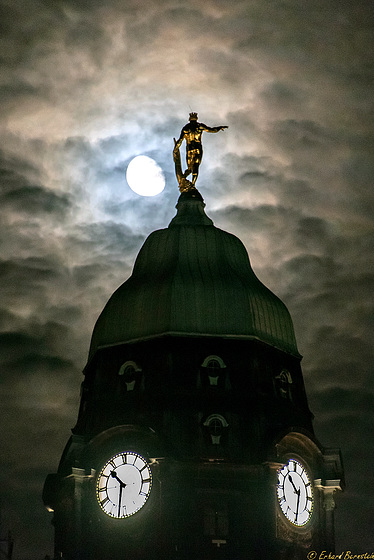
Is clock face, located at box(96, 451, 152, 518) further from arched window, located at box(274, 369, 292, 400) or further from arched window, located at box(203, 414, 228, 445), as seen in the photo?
arched window, located at box(274, 369, 292, 400)

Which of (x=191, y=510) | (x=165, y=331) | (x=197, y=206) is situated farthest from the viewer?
(x=197, y=206)

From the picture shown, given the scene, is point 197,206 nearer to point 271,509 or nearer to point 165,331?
point 165,331

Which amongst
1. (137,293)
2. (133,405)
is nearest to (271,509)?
(133,405)

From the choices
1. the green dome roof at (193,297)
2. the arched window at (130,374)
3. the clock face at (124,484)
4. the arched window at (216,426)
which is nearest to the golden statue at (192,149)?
the green dome roof at (193,297)

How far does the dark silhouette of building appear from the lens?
87562mm

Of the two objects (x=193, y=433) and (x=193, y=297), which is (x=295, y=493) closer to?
(x=193, y=433)

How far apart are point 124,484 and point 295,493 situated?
10.5m

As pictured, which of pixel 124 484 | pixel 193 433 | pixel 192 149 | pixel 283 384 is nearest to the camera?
pixel 124 484

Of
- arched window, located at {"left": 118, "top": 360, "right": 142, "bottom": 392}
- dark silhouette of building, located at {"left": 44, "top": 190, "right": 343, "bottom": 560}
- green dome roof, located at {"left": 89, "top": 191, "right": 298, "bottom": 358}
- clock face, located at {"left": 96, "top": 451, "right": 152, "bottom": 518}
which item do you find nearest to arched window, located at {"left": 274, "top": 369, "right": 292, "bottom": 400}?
dark silhouette of building, located at {"left": 44, "top": 190, "right": 343, "bottom": 560}

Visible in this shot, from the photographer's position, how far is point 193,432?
90125 mm

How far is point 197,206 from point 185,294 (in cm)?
983

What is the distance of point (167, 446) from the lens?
8869 cm

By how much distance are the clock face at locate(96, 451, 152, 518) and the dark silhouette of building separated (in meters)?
0.06

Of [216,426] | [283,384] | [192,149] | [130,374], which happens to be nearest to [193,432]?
[216,426]
